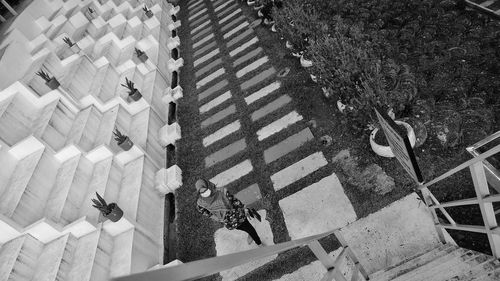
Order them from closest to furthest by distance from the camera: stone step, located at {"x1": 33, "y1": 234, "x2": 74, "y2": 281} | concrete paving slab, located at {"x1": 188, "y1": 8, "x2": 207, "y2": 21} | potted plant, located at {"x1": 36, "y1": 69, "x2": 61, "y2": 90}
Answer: stone step, located at {"x1": 33, "y1": 234, "x2": 74, "y2": 281}
potted plant, located at {"x1": 36, "y1": 69, "x2": 61, "y2": 90}
concrete paving slab, located at {"x1": 188, "y1": 8, "x2": 207, "y2": 21}

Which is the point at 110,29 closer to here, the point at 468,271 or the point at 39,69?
the point at 39,69

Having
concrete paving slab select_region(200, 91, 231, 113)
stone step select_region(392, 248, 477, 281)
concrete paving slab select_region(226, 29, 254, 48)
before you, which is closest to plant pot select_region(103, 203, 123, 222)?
stone step select_region(392, 248, 477, 281)

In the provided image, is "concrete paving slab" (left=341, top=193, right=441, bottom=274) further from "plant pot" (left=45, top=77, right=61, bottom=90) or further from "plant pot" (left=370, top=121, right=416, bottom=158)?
"plant pot" (left=45, top=77, right=61, bottom=90)

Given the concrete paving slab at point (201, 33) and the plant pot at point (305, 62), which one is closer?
the plant pot at point (305, 62)

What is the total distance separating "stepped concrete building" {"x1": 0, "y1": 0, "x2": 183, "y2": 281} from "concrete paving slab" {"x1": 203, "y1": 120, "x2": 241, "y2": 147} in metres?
0.94

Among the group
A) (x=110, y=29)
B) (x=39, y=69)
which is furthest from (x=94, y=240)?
(x=110, y=29)

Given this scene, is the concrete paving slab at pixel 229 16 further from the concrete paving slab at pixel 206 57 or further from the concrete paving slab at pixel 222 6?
the concrete paving slab at pixel 206 57

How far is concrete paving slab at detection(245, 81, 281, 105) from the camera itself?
9352 millimetres

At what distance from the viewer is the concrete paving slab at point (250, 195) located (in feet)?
22.8

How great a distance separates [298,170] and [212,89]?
194 inches

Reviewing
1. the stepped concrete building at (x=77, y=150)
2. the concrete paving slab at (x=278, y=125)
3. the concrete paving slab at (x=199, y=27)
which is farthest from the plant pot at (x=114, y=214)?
the concrete paving slab at (x=199, y=27)

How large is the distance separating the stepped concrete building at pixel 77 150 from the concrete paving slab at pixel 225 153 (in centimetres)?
98

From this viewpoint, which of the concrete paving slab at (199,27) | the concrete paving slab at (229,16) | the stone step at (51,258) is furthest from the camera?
the concrete paving slab at (199,27)

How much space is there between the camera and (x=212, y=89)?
10.8 metres
